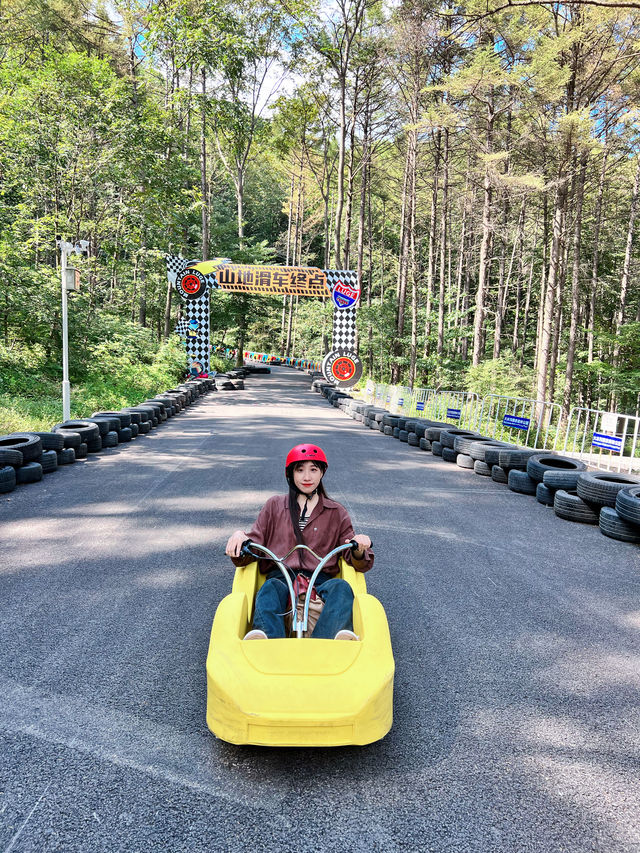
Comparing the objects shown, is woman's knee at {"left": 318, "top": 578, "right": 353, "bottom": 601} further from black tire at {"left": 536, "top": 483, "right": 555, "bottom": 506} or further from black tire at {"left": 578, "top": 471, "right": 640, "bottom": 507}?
black tire at {"left": 536, "top": 483, "right": 555, "bottom": 506}

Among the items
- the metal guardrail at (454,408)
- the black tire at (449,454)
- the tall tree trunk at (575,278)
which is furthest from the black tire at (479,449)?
the tall tree trunk at (575,278)

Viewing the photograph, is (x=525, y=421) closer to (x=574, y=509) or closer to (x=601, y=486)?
(x=574, y=509)

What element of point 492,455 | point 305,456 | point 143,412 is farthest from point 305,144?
point 305,456

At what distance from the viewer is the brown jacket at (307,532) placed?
9.80 feet

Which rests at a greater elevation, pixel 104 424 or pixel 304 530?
pixel 304 530

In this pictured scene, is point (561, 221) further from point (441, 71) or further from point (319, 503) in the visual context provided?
point (319, 503)

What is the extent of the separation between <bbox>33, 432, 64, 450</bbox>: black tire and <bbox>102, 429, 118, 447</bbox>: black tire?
1.39 metres

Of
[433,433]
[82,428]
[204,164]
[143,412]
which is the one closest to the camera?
[82,428]

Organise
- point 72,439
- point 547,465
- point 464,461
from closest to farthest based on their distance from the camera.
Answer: point 547,465, point 72,439, point 464,461

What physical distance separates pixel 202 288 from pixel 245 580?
19.3 meters

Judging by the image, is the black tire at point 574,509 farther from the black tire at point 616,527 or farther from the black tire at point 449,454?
the black tire at point 449,454

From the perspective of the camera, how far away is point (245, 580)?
2830 mm

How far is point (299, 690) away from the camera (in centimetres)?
201

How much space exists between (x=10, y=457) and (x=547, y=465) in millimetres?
6324
